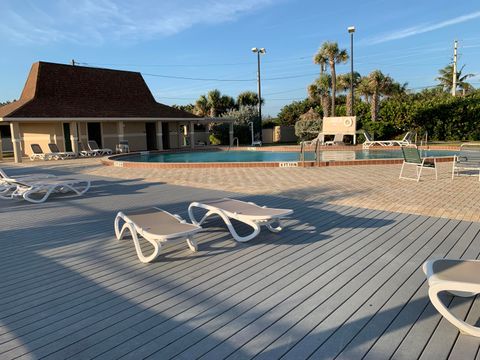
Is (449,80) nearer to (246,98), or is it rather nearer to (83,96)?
(246,98)

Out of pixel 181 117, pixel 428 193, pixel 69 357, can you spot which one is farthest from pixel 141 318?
pixel 181 117

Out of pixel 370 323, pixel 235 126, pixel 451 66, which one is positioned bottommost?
pixel 370 323

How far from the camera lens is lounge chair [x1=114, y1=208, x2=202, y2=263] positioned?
3.78 metres

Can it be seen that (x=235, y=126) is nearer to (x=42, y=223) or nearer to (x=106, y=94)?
(x=106, y=94)

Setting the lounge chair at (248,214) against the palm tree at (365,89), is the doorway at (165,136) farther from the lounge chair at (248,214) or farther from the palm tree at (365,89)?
the lounge chair at (248,214)

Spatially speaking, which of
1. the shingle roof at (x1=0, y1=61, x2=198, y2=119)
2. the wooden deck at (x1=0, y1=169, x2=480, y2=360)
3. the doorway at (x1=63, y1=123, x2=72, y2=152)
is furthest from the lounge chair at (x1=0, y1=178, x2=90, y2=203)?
the doorway at (x1=63, y1=123, x2=72, y2=152)

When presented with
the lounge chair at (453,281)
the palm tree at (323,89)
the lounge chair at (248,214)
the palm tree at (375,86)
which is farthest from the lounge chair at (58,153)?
the lounge chair at (453,281)

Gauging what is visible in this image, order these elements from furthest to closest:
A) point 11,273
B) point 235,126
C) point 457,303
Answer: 1. point 235,126
2. point 11,273
3. point 457,303

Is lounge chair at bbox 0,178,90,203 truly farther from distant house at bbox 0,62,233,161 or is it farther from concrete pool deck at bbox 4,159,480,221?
distant house at bbox 0,62,233,161

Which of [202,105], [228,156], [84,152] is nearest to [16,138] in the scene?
[84,152]

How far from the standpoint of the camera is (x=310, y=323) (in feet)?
8.50

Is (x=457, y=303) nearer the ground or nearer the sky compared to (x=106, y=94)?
nearer the ground

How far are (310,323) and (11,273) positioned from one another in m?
2.92

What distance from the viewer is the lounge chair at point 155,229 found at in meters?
3.78
